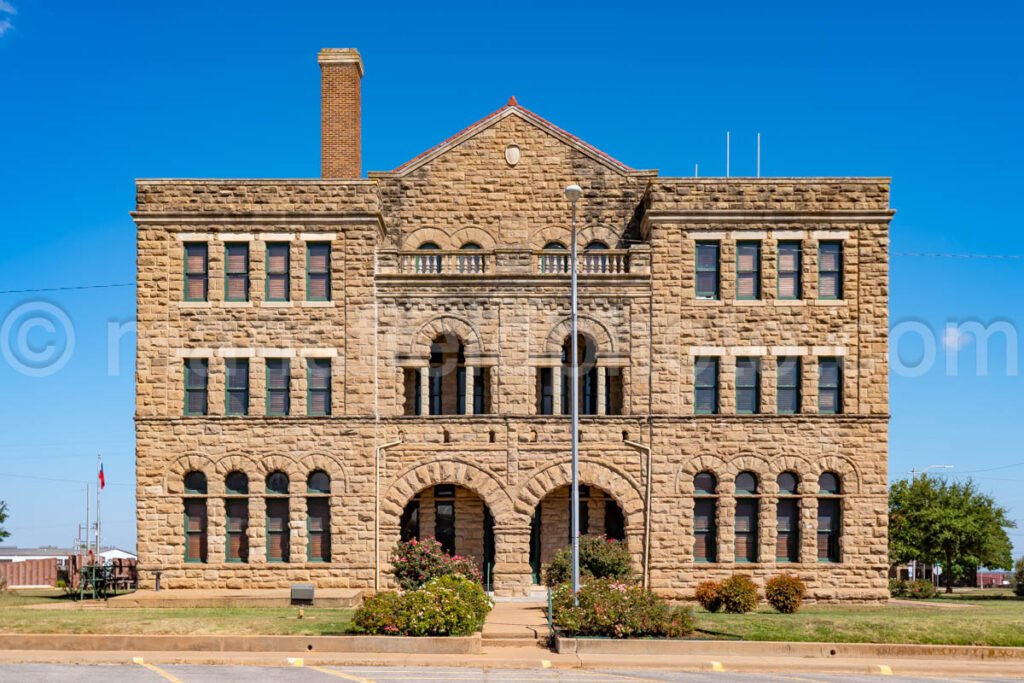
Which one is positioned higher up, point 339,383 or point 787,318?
point 787,318

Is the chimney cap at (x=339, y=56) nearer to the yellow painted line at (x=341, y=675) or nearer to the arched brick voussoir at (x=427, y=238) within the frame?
the arched brick voussoir at (x=427, y=238)

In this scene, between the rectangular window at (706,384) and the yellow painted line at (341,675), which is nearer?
the yellow painted line at (341,675)

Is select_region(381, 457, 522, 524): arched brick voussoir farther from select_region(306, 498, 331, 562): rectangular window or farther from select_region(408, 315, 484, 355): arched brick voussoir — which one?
select_region(408, 315, 484, 355): arched brick voussoir

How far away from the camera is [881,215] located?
36000 mm

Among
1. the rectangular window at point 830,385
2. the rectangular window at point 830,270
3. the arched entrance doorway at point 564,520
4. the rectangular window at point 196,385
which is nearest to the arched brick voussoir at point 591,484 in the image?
the arched entrance doorway at point 564,520

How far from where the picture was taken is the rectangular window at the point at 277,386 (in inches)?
1412

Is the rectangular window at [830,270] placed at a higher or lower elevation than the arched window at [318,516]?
higher

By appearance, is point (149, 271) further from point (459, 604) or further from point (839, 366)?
point (839, 366)

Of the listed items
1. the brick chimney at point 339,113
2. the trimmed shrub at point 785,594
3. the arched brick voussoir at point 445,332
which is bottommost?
the trimmed shrub at point 785,594

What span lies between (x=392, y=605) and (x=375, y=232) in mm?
15006

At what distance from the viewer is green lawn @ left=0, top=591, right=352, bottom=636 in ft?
82.4

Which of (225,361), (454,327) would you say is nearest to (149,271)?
(225,361)

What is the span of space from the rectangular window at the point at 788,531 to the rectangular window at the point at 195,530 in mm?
18213

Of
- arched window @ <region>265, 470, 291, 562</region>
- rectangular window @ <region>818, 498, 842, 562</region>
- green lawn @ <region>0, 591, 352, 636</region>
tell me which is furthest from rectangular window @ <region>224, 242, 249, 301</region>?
rectangular window @ <region>818, 498, 842, 562</region>
